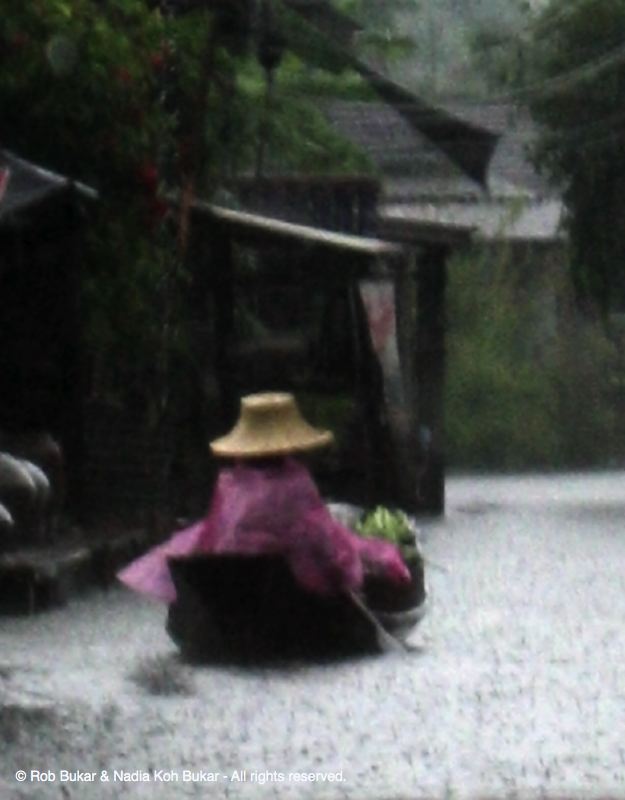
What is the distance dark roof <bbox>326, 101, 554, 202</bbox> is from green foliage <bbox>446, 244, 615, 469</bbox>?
5293 millimetres

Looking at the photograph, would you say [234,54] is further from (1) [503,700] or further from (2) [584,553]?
(1) [503,700]

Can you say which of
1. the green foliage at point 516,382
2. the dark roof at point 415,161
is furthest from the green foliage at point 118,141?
the dark roof at point 415,161

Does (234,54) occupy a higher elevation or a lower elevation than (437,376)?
higher

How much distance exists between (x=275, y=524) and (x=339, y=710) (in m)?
1.72

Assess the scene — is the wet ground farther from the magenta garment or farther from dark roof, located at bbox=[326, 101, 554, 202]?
dark roof, located at bbox=[326, 101, 554, 202]

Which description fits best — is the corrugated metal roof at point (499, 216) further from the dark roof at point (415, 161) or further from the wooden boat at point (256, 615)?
the wooden boat at point (256, 615)

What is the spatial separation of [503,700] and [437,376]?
16280 millimetres

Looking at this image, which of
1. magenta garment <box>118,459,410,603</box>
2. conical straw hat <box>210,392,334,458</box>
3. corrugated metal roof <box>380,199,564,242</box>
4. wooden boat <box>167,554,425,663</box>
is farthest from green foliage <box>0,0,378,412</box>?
corrugated metal roof <box>380,199,564,242</box>

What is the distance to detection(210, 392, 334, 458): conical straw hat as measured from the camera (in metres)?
13.8

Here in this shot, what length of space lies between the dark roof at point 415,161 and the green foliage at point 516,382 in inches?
208

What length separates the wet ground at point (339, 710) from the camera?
10008 mm

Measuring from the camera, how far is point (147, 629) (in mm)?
15703

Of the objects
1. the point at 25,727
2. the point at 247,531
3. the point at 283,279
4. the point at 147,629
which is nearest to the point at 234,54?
the point at 283,279

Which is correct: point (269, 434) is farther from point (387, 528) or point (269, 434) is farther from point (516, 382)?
point (516, 382)
